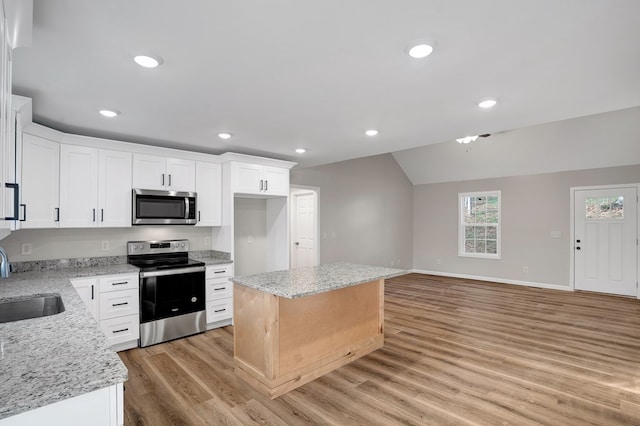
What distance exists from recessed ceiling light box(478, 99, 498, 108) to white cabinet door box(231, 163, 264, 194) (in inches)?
116

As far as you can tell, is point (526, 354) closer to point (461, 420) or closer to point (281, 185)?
point (461, 420)

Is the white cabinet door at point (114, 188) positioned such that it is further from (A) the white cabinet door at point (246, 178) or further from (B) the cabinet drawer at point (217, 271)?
(A) the white cabinet door at point (246, 178)

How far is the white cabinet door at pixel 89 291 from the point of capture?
10.8 feet

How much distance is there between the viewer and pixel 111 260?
405cm

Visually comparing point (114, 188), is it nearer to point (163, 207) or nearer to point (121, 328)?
point (163, 207)

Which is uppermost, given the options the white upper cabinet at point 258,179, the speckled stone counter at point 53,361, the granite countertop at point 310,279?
the white upper cabinet at point 258,179

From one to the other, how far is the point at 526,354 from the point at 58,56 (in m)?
4.67

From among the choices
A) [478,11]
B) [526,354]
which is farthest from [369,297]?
[478,11]

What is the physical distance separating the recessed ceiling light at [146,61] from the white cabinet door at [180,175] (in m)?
2.22

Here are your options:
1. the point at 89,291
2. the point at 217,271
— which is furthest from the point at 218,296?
the point at 89,291

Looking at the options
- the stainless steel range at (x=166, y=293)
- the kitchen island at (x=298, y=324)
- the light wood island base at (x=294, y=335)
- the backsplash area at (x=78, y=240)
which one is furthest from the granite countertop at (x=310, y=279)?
the backsplash area at (x=78, y=240)

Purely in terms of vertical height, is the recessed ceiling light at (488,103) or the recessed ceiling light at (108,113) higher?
the recessed ceiling light at (488,103)

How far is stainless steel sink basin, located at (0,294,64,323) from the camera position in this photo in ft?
7.43

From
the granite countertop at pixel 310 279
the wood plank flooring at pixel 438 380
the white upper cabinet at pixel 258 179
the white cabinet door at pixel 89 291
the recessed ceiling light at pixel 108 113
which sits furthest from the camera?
the white upper cabinet at pixel 258 179
